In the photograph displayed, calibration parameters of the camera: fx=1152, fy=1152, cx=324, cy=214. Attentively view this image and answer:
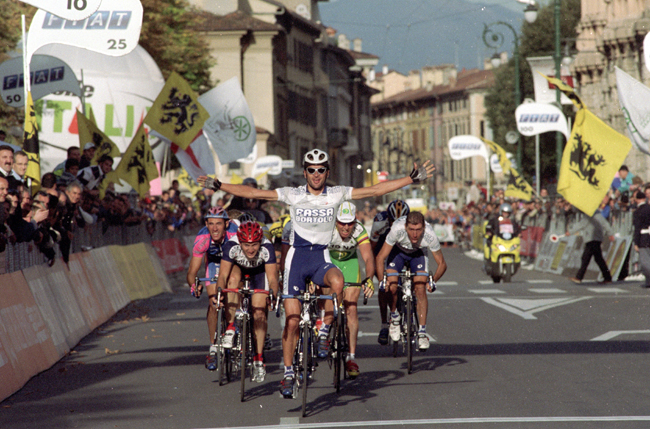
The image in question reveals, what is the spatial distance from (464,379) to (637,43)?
1225 inches

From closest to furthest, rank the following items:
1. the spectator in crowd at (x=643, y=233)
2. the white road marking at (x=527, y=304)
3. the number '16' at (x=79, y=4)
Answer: the number '16' at (x=79, y=4), the white road marking at (x=527, y=304), the spectator in crowd at (x=643, y=233)

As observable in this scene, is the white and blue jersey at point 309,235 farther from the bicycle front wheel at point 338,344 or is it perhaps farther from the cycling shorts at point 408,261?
the cycling shorts at point 408,261

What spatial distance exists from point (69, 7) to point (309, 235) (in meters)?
4.33

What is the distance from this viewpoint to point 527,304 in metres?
18.7

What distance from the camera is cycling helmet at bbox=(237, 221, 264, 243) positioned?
10.1 metres

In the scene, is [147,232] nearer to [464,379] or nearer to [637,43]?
[464,379]

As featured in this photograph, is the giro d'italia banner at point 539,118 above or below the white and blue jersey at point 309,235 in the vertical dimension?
Result: above

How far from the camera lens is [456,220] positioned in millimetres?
60094

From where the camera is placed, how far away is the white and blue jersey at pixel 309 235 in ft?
31.5

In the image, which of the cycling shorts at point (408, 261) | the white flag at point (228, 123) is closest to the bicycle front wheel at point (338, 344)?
the cycling shorts at point (408, 261)

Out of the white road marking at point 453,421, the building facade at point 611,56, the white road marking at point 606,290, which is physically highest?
the building facade at point 611,56

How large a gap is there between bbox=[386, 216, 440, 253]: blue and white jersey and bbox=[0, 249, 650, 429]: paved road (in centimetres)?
120

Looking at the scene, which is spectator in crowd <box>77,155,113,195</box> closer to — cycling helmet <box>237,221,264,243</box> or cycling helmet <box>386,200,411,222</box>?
cycling helmet <box>386,200,411,222</box>

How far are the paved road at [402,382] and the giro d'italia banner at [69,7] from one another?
372cm
